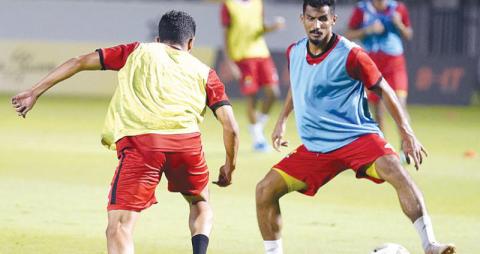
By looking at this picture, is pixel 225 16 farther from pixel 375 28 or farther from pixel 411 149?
pixel 411 149

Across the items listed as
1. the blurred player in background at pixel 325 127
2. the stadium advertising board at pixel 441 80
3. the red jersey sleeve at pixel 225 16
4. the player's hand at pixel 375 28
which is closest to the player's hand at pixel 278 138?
the blurred player in background at pixel 325 127

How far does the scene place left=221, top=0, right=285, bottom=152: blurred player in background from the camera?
730 inches

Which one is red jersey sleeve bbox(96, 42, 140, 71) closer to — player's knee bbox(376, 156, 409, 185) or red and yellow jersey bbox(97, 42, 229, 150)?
red and yellow jersey bbox(97, 42, 229, 150)

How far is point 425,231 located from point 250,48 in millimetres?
10554

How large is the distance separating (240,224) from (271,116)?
12293 millimetres

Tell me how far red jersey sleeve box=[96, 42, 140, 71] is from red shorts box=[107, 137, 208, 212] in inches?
19.7

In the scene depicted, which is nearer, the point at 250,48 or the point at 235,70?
the point at 235,70

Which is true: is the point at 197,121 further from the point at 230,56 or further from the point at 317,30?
the point at 230,56

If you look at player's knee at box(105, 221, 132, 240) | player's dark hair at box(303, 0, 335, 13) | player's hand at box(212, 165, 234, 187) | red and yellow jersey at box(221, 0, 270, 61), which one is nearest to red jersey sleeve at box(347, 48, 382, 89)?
player's dark hair at box(303, 0, 335, 13)

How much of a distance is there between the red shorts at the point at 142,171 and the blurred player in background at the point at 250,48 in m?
9.86

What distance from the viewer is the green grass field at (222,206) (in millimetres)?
10586

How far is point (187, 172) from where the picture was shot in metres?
8.59

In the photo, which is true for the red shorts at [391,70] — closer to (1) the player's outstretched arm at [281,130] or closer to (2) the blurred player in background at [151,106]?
(1) the player's outstretched arm at [281,130]

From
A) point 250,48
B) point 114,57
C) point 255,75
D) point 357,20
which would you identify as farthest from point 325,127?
point 250,48
